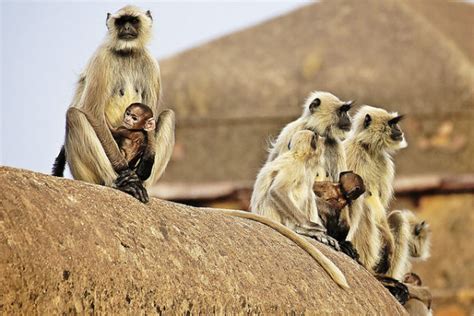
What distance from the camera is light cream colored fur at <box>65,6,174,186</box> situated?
739 cm

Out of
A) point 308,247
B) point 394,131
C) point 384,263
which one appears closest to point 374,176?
point 394,131

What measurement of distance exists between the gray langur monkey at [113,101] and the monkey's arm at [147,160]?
2 centimetres

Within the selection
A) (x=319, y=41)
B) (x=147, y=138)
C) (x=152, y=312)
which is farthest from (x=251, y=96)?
(x=152, y=312)

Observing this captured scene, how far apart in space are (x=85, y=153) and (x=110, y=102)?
2.18 feet

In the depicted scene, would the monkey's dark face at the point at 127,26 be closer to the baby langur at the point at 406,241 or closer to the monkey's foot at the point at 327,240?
the monkey's foot at the point at 327,240

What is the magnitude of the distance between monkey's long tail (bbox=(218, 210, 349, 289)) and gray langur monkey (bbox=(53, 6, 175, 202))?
533mm

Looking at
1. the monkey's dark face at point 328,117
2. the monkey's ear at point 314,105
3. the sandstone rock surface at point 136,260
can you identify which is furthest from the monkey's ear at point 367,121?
the sandstone rock surface at point 136,260

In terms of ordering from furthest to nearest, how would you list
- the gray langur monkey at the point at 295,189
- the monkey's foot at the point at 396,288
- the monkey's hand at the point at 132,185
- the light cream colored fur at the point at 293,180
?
the monkey's foot at the point at 396,288, the light cream colored fur at the point at 293,180, the gray langur monkey at the point at 295,189, the monkey's hand at the point at 132,185

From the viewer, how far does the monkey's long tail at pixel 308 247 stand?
7805 mm

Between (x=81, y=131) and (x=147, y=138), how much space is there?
0.34 m

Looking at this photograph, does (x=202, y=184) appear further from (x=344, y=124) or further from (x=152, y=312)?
(x=152, y=312)

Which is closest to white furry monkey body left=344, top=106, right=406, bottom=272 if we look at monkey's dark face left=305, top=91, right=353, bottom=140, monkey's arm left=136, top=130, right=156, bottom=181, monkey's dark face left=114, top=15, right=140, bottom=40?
monkey's dark face left=305, top=91, right=353, bottom=140

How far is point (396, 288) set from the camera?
9.45m

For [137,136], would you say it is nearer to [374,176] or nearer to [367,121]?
[374,176]
